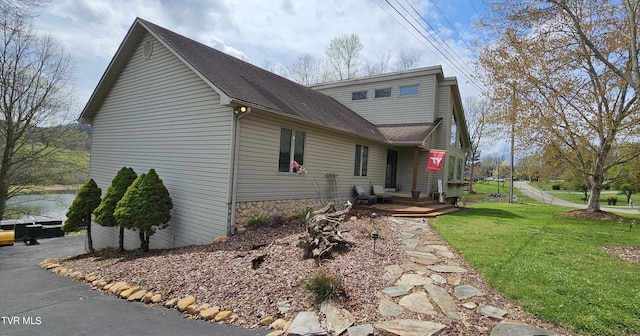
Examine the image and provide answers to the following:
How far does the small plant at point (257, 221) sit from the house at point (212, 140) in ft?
0.38

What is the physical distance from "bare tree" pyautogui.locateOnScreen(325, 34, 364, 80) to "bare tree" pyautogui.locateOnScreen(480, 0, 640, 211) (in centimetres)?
1560

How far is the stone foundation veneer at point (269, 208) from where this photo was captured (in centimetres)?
750

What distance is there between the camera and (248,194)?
7.68 metres

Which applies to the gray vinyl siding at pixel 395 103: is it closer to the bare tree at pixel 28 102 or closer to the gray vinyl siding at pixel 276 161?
the gray vinyl siding at pixel 276 161

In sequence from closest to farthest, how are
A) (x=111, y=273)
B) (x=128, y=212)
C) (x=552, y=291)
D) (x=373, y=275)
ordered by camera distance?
(x=552, y=291)
(x=373, y=275)
(x=111, y=273)
(x=128, y=212)

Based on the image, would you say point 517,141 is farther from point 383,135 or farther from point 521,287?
point 521,287

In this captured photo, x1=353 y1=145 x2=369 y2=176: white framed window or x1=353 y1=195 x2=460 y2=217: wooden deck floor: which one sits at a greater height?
x1=353 y1=145 x2=369 y2=176: white framed window

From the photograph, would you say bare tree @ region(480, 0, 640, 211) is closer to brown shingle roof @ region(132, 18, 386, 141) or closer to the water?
brown shingle roof @ region(132, 18, 386, 141)

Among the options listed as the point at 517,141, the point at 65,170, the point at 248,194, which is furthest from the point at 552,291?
the point at 65,170

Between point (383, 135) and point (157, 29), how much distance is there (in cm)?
959

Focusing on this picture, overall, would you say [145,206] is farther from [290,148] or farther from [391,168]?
[391,168]

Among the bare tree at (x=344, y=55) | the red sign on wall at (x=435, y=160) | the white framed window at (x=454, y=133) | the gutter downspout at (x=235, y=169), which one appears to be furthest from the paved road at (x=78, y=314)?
the bare tree at (x=344, y=55)

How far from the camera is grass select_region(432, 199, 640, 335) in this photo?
11.0 feet

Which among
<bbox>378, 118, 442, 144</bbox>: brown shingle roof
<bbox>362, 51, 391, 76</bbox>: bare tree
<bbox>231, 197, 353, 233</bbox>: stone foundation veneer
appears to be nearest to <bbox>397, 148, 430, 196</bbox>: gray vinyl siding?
<bbox>378, 118, 442, 144</bbox>: brown shingle roof
